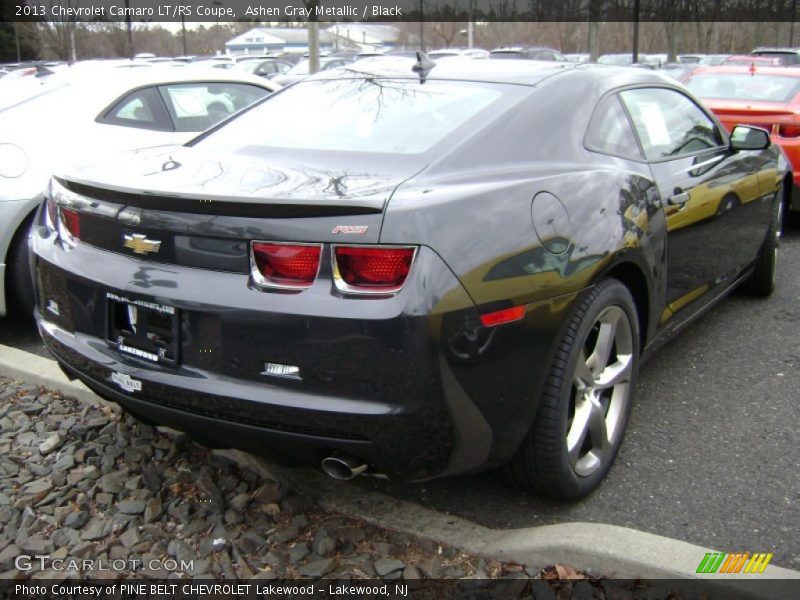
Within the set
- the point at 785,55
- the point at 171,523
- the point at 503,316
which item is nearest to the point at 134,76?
the point at 171,523

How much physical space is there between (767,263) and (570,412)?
2807 millimetres

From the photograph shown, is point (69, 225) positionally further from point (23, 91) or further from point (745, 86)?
point (745, 86)

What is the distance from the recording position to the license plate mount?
2418mm

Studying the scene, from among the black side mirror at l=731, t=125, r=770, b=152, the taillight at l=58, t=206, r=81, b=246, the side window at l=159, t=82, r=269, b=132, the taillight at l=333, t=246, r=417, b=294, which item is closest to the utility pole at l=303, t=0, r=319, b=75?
the side window at l=159, t=82, r=269, b=132

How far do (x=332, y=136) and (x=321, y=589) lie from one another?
158 centimetres

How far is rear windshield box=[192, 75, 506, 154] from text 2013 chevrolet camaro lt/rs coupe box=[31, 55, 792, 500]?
0.5 inches

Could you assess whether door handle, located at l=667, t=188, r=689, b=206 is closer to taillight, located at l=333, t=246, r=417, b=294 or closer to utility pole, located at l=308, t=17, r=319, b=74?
taillight, located at l=333, t=246, r=417, b=294

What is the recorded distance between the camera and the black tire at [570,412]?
2.61 m

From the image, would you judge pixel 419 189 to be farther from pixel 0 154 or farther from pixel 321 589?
pixel 0 154

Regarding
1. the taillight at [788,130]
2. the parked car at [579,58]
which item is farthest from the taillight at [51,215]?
the taillight at [788,130]

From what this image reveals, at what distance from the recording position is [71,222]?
2760mm

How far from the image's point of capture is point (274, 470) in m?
2.97

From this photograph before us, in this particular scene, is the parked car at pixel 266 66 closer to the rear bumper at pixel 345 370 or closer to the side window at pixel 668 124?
the side window at pixel 668 124

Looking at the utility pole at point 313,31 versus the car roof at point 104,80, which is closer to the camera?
the car roof at point 104,80
